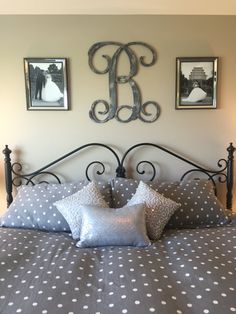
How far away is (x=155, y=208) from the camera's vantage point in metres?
2.11

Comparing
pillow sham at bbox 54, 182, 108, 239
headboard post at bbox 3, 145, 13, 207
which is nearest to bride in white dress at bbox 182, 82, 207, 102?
pillow sham at bbox 54, 182, 108, 239

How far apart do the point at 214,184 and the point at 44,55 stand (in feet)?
6.10

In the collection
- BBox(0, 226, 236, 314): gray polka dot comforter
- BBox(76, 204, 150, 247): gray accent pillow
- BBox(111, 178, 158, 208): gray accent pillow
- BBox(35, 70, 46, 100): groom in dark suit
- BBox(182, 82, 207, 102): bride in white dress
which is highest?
BBox(35, 70, 46, 100): groom in dark suit

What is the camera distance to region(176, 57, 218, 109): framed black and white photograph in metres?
2.57

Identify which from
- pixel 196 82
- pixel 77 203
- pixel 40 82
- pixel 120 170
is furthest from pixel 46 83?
pixel 196 82

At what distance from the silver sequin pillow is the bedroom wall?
61 cm

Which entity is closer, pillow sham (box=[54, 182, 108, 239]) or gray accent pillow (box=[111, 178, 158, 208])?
pillow sham (box=[54, 182, 108, 239])

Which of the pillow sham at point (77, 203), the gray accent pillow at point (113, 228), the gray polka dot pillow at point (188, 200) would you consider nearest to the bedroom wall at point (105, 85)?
the gray polka dot pillow at point (188, 200)

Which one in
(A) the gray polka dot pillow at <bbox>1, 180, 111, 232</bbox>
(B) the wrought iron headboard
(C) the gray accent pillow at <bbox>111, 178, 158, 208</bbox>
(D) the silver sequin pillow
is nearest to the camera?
(D) the silver sequin pillow

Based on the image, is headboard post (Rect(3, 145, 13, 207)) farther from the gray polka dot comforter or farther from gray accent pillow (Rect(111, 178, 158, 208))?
gray accent pillow (Rect(111, 178, 158, 208))

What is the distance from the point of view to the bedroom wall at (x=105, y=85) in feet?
8.38

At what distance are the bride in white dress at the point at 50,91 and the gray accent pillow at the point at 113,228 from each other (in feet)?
3.67

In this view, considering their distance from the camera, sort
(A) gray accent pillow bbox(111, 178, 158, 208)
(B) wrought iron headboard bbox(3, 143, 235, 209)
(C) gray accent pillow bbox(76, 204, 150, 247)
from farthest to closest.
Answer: (B) wrought iron headboard bbox(3, 143, 235, 209) < (A) gray accent pillow bbox(111, 178, 158, 208) < (C) gray accent pillow bbox(76, 204, 150, 247)

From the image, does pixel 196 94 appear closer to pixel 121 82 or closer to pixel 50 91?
pixel 121 82
